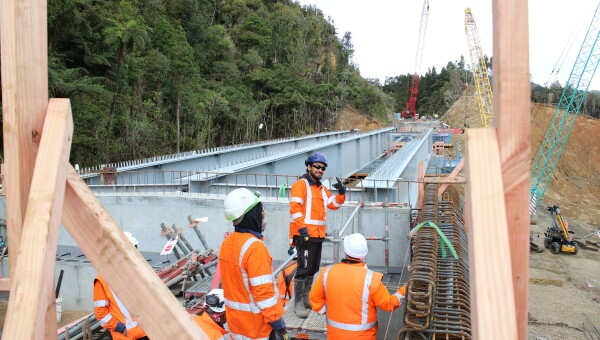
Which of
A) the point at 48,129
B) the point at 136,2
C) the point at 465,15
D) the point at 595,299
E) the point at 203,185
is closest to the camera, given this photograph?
the point at 48,129

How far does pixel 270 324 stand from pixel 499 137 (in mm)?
2577

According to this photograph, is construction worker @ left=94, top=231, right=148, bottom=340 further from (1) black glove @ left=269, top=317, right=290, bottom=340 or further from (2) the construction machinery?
(2) the construction machinery

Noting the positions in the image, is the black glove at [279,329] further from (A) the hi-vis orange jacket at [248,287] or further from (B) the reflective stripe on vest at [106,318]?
(B) the reflective stripe on vest at [106,318]

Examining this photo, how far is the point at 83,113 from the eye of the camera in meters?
20.5

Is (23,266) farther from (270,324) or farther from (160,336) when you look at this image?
(270,324)

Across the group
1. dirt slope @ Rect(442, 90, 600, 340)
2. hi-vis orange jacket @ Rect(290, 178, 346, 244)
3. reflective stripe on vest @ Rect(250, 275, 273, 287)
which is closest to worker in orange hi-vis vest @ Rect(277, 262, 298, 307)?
hi-vis orange jacket @ Rect(290, 178, 346, 244)

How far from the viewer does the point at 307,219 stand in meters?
5.09

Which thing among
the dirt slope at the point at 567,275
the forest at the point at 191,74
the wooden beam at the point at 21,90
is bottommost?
the dirt slope at the point at 567,275

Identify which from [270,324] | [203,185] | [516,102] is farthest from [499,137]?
[203,185]

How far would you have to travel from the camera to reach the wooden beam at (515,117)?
1.03m

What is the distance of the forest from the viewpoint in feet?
72.8

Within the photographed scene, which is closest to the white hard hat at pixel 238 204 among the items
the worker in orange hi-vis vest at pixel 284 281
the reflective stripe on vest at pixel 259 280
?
the reflective stripe on vest at pixel 259 280

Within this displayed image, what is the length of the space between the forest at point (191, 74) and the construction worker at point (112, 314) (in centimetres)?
1669

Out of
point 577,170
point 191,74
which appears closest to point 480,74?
point 577,170
